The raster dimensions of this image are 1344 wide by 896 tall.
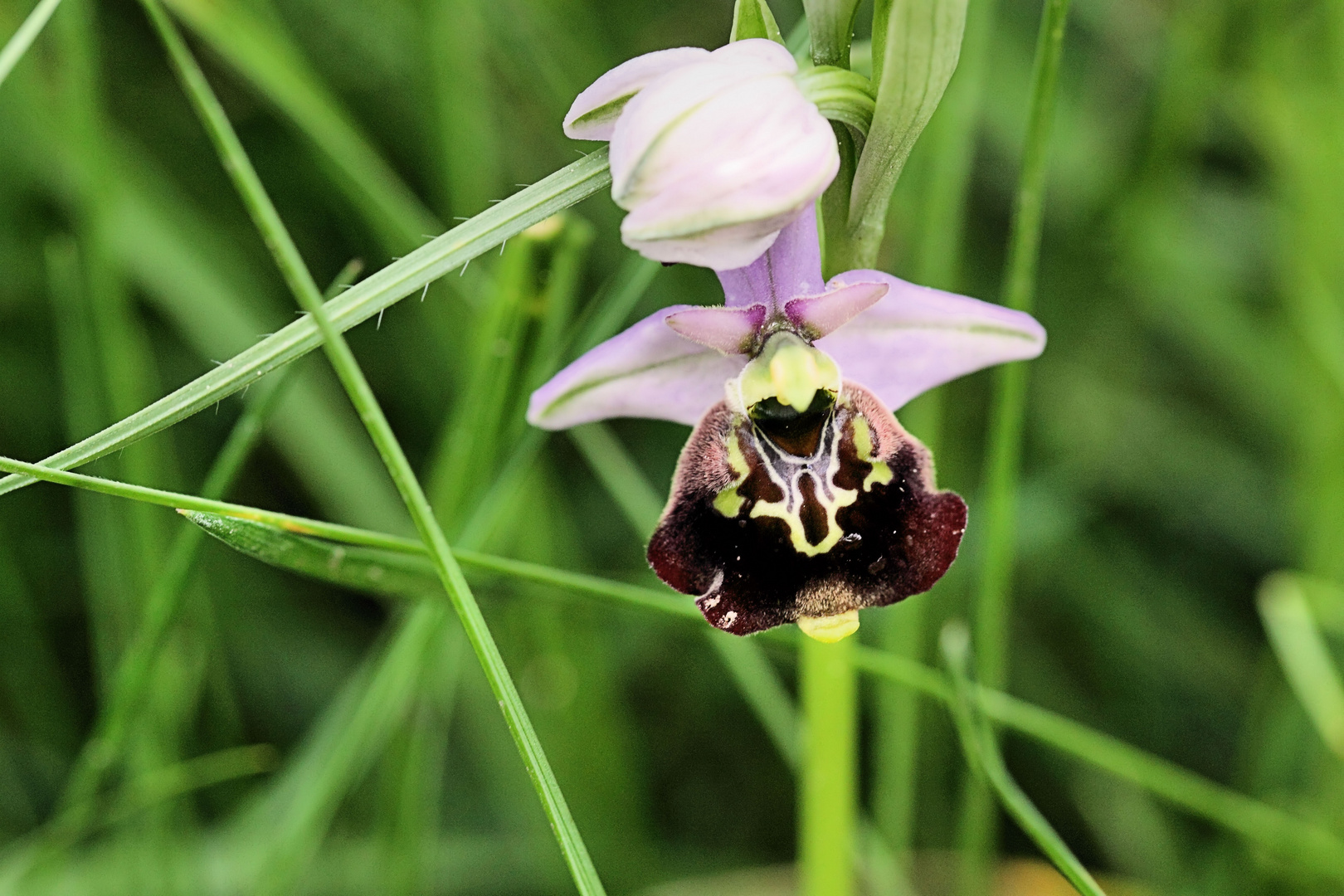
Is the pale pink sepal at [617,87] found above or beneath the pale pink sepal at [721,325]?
above

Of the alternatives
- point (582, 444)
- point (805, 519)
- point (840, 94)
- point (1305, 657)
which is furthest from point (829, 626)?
point (1305, 657)

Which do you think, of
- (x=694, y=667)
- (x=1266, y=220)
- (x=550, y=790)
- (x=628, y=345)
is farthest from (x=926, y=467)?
(x=1266, y=220)

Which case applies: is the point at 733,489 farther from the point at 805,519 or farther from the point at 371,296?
the point at 371,296

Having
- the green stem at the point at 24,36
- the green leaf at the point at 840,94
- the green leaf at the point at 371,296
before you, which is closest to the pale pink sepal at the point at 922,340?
the green leaf at the point at 840,94

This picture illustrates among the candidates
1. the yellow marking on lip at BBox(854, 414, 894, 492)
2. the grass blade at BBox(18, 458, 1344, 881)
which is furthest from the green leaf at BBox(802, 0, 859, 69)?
the grass blade at BBox(18, 458, 1344, 881)

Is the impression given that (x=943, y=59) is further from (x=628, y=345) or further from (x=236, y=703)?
(x=236, y=703)

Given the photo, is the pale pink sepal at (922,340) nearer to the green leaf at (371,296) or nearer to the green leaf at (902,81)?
the green leaf at (902,81)

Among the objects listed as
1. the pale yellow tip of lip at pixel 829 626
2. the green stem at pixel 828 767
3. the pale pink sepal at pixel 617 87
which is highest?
the pale pink sepal at pixel 617 87

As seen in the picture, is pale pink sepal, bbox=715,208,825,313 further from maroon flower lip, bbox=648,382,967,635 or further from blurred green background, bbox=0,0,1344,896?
blurred green background, bbox=0,0,1344,896

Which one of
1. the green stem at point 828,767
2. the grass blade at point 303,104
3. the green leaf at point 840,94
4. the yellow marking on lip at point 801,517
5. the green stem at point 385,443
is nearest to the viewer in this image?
the green stem at point 385,443
